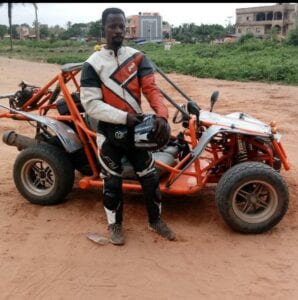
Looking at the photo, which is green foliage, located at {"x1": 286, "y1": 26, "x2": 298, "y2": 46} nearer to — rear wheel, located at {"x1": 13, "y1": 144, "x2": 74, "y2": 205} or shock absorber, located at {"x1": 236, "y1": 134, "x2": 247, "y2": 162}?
shock absorber, located at {"x1": 236, "y1": 134, "x2": 247, "y2": 162}

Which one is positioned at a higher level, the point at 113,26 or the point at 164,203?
the point at 113,26

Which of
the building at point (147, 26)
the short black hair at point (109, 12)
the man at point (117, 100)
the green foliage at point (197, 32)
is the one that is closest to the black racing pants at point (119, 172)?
the man at point (117, 100)

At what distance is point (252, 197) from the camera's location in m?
4.18

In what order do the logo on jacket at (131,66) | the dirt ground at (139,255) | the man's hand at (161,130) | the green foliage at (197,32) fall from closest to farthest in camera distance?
the dirt ground at (139,255)
the man's hand at (161,130)
the logo on jacket at (131,66)
the green foliage at (197,32)

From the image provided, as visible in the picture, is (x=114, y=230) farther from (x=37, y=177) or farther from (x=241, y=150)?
(x=241, y=150)

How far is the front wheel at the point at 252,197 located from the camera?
4.02 m

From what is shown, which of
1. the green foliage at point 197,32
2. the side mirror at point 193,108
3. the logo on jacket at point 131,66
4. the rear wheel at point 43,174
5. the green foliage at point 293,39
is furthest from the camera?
the green foliage at point 197,32

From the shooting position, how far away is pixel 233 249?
3.88 metres

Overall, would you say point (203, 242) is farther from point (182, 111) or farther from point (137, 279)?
point (182, 111)

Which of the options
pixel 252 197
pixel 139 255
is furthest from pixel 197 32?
pixel 139 255

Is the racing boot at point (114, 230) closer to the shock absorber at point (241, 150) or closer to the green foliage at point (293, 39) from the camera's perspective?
the shock absorber at point (241, 150)

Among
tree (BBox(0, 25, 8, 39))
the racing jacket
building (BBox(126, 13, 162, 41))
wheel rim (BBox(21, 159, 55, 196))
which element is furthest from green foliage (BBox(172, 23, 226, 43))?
the racing jacket

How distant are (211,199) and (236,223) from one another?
84 centimetres

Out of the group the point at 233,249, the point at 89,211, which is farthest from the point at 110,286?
the point at 89,211
